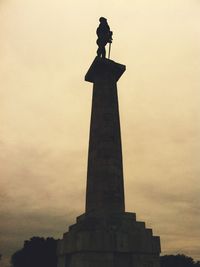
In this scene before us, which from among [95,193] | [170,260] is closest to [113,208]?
[95,193]

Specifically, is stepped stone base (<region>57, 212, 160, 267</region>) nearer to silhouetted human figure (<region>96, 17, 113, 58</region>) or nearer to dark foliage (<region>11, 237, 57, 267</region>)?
silhouetted human figure (<region>96, 17, 113, 58</region>)

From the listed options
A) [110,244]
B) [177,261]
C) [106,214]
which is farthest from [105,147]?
[177,261]

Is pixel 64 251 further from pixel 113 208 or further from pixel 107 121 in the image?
pixel 107 121

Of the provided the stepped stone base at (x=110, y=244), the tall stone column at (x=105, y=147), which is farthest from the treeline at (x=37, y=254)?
the stepped stone base at (x=110, y=244)

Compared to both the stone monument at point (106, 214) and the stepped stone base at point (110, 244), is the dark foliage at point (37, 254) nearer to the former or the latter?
the stone monument at point (106, 214)

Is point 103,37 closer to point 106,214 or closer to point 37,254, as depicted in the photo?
point 106,214

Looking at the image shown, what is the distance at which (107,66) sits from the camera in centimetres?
1688

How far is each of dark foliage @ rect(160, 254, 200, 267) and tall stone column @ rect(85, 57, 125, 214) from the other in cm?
6467

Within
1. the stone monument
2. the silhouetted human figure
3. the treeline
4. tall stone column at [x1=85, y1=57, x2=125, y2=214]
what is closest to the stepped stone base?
the stone monument

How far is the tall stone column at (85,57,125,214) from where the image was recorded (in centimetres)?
1438

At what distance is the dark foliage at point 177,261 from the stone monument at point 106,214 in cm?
6468

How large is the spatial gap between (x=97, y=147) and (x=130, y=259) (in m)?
5.07

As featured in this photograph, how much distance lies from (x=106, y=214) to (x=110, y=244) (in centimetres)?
140

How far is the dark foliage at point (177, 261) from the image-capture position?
243 feet
